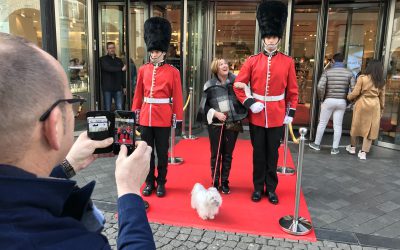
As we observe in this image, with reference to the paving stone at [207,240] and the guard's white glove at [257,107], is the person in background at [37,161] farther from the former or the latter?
the guard's white glove at [257,107]

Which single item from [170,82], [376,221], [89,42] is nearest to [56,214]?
[170,82]

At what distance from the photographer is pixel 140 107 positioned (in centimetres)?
405

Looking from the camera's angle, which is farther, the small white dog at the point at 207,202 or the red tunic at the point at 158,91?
the red tunic at the point at 158,91

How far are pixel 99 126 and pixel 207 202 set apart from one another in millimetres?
2012

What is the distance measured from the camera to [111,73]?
6.86 m

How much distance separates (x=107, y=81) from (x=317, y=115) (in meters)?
3.98

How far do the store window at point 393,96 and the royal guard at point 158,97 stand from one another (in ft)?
14.3

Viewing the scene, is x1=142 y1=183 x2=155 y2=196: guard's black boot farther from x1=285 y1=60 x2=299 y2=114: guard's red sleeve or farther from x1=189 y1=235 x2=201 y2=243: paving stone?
x1=285 y1=60 x2=299 y2=114: guard's red sleeve

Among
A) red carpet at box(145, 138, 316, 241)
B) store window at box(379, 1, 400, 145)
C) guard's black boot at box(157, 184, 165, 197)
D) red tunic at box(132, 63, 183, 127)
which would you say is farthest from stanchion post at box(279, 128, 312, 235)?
store window at box(379, 1, 400, 145)

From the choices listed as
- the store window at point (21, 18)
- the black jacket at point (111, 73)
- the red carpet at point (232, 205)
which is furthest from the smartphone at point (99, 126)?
the black jacket at point (111, 73)

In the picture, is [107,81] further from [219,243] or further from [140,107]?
[219,243]

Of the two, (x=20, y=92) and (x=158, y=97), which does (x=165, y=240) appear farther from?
(x=20, y=92)

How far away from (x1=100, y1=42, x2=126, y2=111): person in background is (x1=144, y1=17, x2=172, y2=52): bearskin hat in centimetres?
Answer: 304

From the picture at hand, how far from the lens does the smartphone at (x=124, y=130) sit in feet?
4.68
